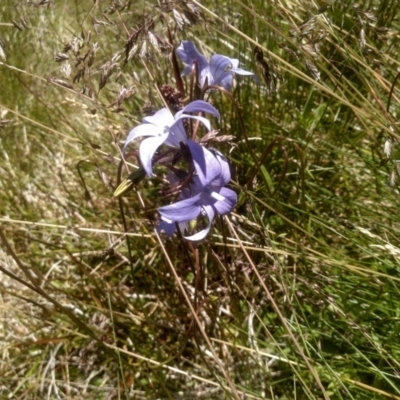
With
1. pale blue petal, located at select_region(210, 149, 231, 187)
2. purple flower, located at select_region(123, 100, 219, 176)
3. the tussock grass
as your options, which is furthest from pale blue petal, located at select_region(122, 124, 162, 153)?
the tussock grass

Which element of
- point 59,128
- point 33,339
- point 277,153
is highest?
point 277,153

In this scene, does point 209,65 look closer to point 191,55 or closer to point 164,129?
point 191,55

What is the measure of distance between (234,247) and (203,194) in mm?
466

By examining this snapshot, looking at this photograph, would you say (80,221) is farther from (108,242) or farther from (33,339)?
(33,339)

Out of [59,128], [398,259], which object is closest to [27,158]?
[59,128]

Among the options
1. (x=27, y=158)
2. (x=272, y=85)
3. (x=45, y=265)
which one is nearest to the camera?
(x=272, y=85)

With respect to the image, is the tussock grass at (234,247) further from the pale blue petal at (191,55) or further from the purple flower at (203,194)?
the purple flower at (203,194)

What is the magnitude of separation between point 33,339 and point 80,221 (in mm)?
361

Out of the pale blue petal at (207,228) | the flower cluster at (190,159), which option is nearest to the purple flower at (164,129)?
the flower cluster at (190,159)

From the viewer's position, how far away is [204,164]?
0.88 m

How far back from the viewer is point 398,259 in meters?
1.19

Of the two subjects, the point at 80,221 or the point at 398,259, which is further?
the point at 80,221

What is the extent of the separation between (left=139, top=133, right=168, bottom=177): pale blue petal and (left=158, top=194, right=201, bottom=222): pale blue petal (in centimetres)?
7

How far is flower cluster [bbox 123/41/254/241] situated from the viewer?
2.85 ft
